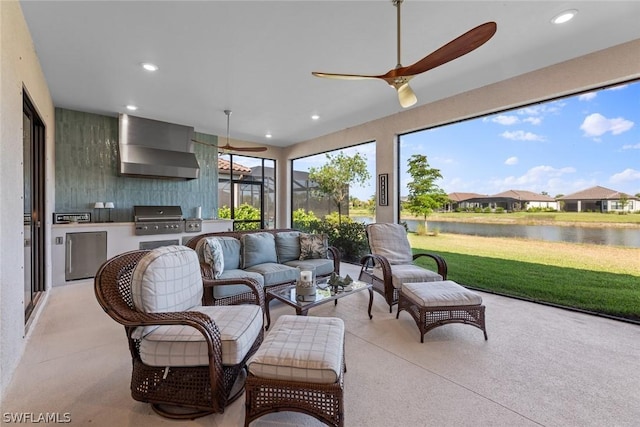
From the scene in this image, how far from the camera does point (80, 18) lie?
8.32ft

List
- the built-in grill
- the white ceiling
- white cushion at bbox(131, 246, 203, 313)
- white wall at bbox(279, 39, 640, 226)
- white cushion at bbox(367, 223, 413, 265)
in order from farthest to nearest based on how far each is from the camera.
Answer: the built-in grill < white cushion at bbox(367, 223, 413, 265) < white wall at bbox(279, 39, 640, 226) < the white ceiling < white cushion at bbox(131, 246, 203, 313)

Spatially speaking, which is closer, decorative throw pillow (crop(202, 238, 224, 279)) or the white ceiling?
the white ceiling

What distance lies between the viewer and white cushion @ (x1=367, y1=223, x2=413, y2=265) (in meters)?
3.95

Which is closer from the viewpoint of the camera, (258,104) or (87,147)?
(258,104)

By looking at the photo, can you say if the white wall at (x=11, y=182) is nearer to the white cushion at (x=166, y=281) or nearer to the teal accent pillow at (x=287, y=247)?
the white cushion at (x=166, y=281)

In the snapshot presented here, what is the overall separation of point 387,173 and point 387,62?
230 centimetres

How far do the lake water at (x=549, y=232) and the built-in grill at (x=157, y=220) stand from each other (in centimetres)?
462

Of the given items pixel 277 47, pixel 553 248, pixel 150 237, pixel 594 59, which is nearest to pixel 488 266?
pixel 553 248

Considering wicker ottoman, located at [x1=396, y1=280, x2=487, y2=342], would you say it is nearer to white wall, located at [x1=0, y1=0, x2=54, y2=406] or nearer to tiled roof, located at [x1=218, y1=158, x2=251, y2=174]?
white wall, located at [x1=0, y1=0, x2=54, y2=406]

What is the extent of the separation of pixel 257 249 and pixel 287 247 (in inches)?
21.5

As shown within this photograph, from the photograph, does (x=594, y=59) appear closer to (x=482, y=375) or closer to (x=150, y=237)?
(x=482, y=375)

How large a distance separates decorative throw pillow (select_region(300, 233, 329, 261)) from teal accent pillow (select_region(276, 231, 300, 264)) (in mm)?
81

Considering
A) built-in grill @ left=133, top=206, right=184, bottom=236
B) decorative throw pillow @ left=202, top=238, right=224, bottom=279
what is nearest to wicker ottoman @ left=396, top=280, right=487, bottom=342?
decorative throw pillow @ left=202, top=238, right=224, bottom=279

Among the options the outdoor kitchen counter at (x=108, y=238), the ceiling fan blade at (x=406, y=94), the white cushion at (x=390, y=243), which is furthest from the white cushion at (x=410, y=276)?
the outdoor kitchen counter at (x=108, y=238)
